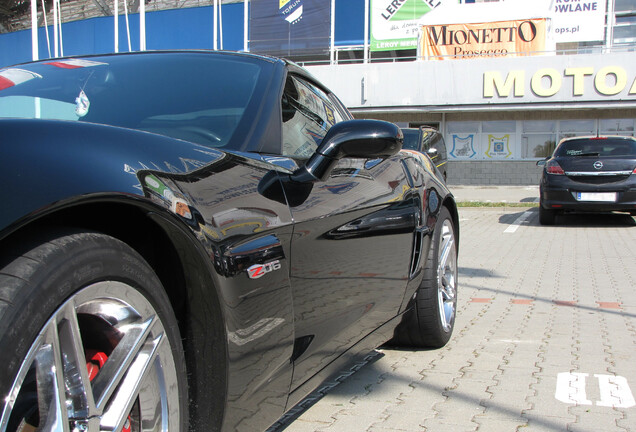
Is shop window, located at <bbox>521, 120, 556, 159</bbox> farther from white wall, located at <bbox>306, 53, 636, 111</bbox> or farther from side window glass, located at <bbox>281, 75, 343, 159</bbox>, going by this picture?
side window glass, located at <bbox>281, 75, 343, 159</bbox>

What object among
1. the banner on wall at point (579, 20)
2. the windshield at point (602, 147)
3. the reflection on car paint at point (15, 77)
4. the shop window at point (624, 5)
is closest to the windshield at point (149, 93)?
the reflection on car paint at point (15, 77)

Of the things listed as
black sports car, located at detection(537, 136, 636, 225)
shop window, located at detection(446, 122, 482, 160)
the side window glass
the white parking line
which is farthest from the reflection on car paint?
shop window, located at detection(446, 122, 482, 160)

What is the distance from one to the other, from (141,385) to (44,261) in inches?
15.1

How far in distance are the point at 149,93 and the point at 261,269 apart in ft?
3.34

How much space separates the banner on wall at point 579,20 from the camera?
89.2 feet

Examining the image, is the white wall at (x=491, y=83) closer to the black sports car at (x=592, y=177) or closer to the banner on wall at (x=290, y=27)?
the banner on wall at (x=290, y=27)

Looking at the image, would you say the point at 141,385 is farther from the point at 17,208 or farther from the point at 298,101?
the point at 298,101

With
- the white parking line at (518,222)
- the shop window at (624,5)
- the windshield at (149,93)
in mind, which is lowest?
the white parking line at (518,222)

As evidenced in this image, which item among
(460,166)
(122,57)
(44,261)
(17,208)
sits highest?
(122,57)

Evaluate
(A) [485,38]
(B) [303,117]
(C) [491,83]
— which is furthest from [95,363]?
(A) [485,38]

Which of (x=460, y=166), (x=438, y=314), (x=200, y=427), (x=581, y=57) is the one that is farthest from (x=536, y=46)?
(x=200, y=427)

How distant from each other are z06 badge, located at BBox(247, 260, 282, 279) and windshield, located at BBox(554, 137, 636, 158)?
11.0m

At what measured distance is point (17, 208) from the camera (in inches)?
45.5

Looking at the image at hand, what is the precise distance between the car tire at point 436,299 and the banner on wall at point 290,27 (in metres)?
24.1
